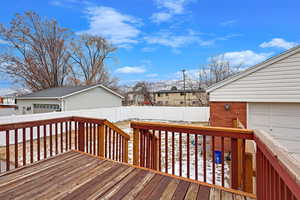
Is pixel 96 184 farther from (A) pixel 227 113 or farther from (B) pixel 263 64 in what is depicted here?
Result: (B) pixel 263 64

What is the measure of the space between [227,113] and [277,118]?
54.8 inches

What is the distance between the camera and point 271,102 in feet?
16.1

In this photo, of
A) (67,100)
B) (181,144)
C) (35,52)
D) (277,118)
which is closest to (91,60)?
(35,52)

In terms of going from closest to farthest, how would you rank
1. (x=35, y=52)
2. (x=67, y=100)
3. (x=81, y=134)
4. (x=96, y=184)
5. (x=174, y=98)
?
(x=96, y=184) < (x=81, y=134) < (x=67, y=100) < (x=35, y=52) < (x=174, y=98)

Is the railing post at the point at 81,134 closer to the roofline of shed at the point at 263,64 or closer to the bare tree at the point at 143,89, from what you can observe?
the roofline of shed at the point at 263,64

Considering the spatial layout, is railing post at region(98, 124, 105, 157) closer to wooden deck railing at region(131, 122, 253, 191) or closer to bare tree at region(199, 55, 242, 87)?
wooden deck railing at region(131, 122, 253, 191)

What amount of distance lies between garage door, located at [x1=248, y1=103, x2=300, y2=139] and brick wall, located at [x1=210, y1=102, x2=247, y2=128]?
0.62 ft

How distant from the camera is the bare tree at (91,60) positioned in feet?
67.7

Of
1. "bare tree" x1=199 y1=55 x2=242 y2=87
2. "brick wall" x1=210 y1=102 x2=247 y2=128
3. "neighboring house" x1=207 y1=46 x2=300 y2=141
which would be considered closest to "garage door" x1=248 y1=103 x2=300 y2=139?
"neighboring house" x1=207 y1=46 x2=300 y2=141

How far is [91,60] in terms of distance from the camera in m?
21.7

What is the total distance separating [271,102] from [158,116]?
9.44 metres

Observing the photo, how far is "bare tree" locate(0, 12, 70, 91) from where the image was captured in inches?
611

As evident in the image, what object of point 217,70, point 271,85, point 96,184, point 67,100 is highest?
point 217,70

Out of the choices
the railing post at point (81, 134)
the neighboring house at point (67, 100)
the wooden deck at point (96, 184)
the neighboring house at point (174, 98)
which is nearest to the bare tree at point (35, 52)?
the neighboring house at point (67, 100)
